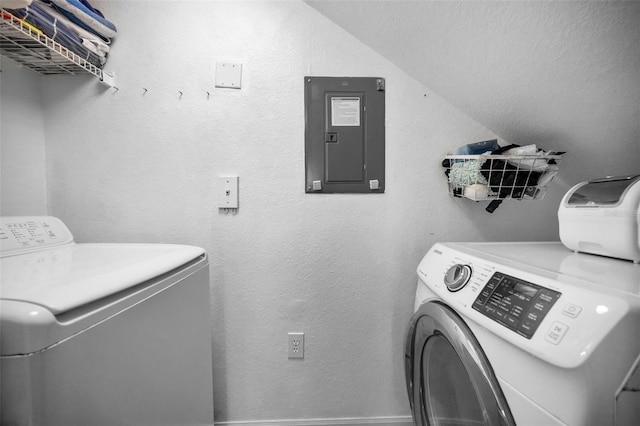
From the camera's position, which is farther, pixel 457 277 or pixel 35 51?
pixel 35 51

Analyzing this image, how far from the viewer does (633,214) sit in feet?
2.15

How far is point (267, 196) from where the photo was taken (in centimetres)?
124

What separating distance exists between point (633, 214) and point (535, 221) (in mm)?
675

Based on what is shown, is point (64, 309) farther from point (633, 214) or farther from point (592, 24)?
point (592, 24)

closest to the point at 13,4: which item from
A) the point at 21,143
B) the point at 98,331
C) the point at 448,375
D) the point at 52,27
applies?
the point at 52,27

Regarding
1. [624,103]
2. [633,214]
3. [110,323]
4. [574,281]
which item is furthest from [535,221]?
[110,323]

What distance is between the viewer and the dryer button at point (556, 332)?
0.46 meters

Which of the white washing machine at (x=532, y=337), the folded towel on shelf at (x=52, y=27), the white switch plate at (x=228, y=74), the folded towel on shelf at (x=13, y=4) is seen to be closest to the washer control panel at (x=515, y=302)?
the white washing machine at (x=532, y=337)

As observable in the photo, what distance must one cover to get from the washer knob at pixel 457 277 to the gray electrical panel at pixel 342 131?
1.85 feet

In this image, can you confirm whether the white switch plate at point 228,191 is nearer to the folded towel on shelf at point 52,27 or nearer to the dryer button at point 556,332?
the folded towel on shelf at point 52,27

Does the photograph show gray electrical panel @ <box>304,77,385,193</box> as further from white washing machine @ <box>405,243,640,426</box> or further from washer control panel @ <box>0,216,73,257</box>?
washer control panel @ <box>0,216,73,257</box>

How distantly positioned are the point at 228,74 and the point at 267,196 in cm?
57

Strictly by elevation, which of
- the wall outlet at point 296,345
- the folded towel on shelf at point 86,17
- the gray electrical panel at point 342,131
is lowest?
the wall outlet at point 296,345

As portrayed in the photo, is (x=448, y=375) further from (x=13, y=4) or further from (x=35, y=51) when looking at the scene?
(x=35, y=51)
